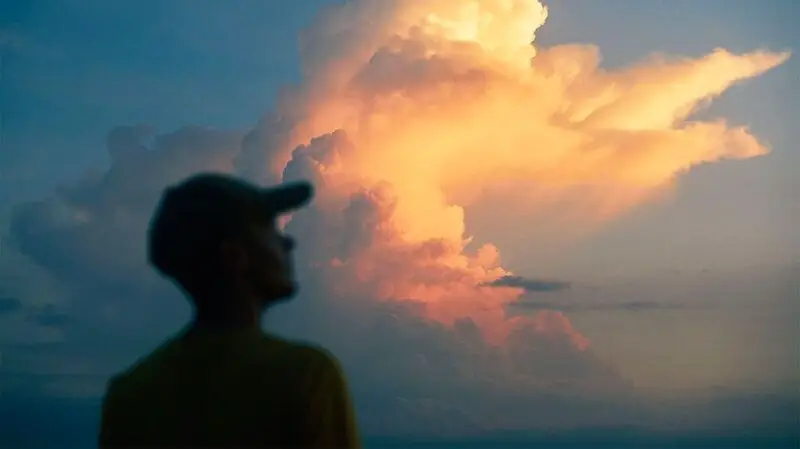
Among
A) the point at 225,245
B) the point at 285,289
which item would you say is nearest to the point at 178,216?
the point at 225,245

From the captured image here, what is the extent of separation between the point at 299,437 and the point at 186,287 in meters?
0.83

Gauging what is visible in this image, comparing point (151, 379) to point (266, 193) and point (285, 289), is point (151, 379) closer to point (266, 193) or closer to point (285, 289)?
point (285, 289)

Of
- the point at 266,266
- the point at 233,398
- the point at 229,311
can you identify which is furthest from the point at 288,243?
the point at 233,398

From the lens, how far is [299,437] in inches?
127

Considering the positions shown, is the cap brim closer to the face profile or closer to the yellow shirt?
the face profile

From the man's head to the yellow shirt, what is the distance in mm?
209

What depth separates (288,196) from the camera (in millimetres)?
3578

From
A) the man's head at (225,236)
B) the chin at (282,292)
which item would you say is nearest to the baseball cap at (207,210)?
the man's head at (225,236)

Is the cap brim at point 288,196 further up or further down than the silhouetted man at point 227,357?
further up

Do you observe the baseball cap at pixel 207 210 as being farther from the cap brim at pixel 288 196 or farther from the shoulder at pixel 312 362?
the shoulder at pixel 312 362

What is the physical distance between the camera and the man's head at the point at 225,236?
351 centimetres

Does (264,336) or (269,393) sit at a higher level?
(264,336)

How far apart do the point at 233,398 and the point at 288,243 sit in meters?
0.72

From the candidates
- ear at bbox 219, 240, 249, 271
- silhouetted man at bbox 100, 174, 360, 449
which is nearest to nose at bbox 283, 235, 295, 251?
silhouetted man at bbox 100, 174, 360, 449
